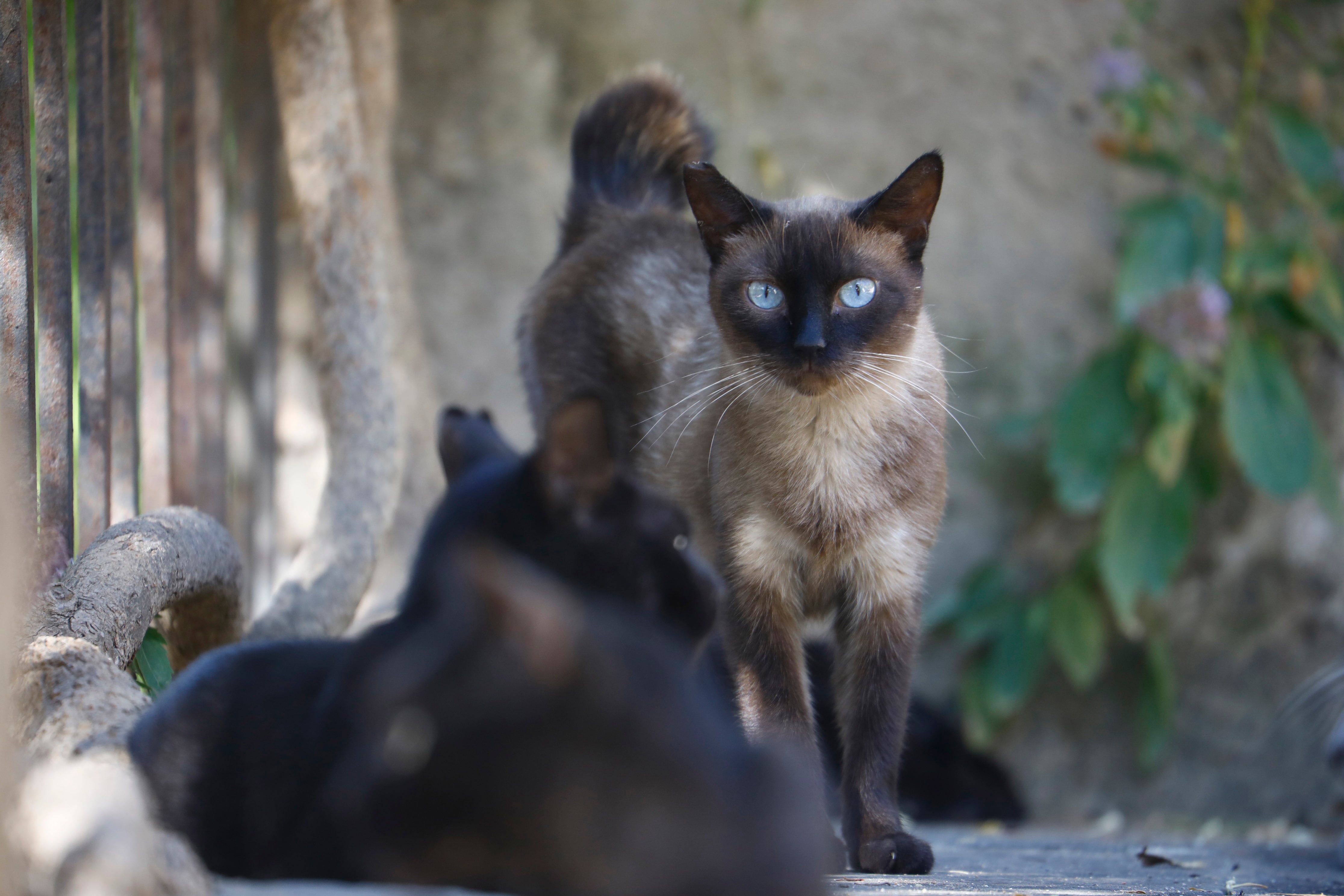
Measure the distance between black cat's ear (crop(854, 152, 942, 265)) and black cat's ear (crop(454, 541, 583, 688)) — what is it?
148cm

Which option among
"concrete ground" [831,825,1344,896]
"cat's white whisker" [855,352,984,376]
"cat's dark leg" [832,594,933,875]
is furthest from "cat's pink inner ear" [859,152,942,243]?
"concrete ground" [831,825,1344,896]

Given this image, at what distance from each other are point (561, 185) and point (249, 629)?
117 inches

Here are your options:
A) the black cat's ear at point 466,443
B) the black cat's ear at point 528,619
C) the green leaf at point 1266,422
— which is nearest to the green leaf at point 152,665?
the black cat's ear at point 466,443

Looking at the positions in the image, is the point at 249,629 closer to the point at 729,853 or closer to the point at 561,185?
the point at 729,853

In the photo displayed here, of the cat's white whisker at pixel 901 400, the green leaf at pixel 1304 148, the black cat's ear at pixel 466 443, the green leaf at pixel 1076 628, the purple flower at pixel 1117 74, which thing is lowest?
the green leaf at pixel 1076 628

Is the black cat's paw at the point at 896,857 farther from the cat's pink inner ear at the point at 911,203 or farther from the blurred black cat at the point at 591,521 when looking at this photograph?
the cat's pink inner ear at the point at 911,203

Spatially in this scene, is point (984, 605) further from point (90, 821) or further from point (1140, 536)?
point (90, 821)

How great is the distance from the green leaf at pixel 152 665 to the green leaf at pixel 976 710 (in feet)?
11.1

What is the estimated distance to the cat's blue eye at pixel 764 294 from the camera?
2627 millimetres

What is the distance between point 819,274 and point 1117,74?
9.12 feet

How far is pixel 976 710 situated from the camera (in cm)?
497

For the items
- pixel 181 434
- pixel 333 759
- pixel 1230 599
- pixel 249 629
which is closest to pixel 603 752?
pixel 333 759

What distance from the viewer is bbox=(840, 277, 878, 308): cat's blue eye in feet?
8.48

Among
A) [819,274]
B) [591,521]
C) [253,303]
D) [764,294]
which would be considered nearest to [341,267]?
[253,303]
